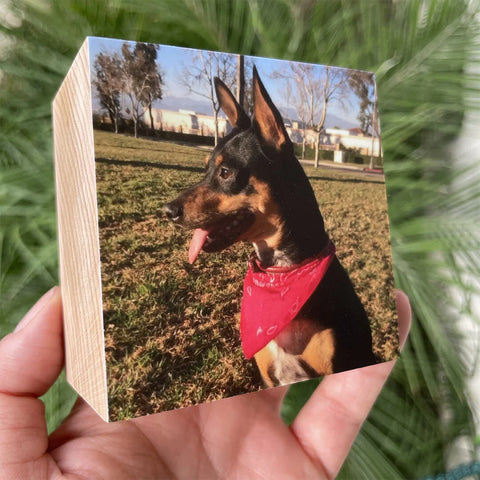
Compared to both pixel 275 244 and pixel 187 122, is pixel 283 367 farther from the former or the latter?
pixel 187 122

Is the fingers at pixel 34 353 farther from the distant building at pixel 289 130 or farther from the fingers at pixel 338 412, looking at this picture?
the fingers at pixel 338 412

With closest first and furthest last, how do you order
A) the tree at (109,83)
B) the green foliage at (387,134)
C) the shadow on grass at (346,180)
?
the tree at (109,83), the shadow on grass at (346,180), the green foliage at (387,134)

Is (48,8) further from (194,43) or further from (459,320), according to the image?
(459,320)

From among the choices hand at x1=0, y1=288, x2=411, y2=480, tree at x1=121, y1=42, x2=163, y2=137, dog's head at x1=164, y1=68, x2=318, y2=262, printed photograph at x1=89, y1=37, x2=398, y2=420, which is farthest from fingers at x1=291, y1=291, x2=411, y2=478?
tree at x1=121, y1=42, x2=163, y2=137

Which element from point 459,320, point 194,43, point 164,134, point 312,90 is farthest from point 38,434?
point 459,320

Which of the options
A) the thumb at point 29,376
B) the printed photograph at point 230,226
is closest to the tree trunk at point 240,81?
the printed photograph at point 230,226
